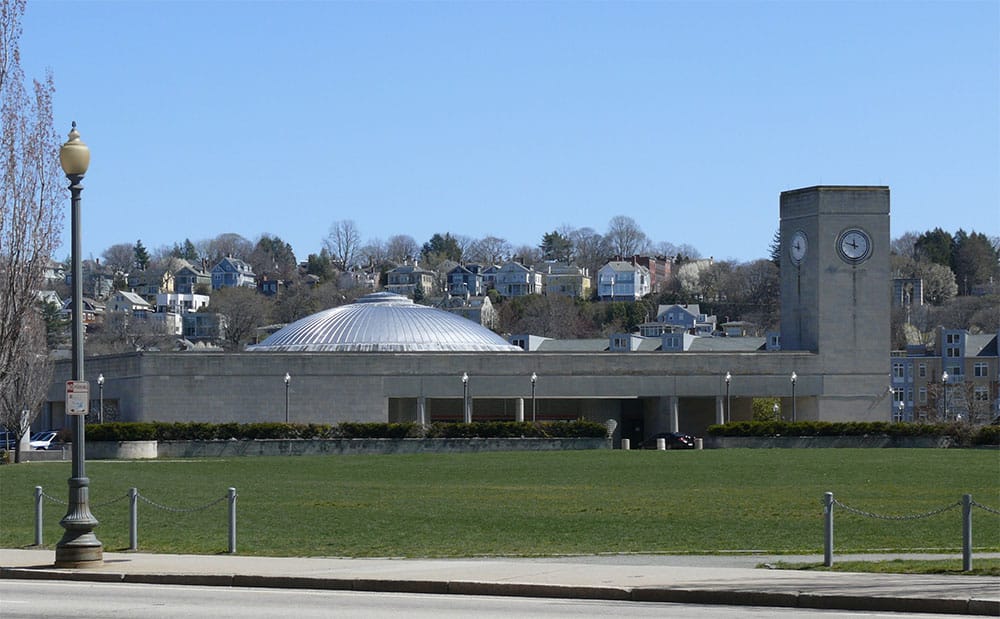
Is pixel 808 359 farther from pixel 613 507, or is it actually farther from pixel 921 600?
pixel 921 600

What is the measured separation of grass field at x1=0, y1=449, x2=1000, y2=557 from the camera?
26375 mm

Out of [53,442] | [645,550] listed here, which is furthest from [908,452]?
[53,442]

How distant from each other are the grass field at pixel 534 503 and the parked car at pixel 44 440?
20.7 meters

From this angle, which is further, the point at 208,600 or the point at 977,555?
the point at 977,555

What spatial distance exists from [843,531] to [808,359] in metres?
63.5

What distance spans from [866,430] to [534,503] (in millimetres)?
39130

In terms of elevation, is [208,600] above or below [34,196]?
below

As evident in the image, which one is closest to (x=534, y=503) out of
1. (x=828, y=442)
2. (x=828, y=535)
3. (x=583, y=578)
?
(x=828, y=535)

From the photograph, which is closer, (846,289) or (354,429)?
(354,429)

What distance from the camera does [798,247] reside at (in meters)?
91.1

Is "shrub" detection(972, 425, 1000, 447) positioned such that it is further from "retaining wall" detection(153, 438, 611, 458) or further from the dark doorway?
the dark doorway

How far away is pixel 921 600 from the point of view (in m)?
17.5

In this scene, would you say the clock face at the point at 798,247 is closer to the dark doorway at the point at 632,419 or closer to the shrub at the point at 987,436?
the dark doorway at the point at 632,419

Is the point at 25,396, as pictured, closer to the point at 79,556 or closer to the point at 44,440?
the point at 44,440
